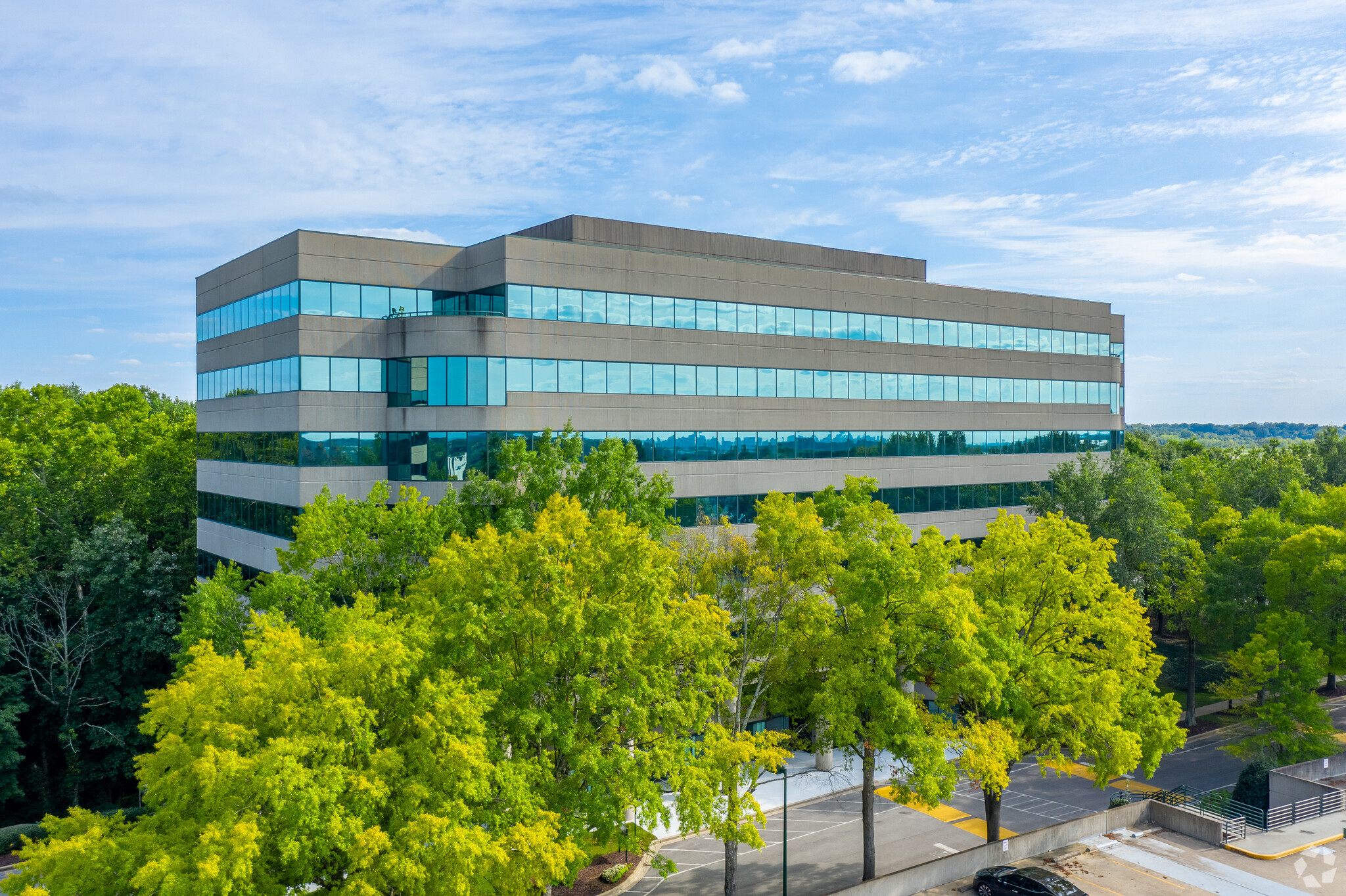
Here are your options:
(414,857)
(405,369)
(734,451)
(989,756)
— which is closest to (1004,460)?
(734,451)

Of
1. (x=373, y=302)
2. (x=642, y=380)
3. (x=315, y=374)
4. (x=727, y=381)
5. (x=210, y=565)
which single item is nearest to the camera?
(x=315, y=374)

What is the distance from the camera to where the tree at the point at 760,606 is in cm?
2827

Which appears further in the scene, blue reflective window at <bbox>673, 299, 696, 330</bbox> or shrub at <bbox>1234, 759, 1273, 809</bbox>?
blue reflective window at <bbox>673, 299, 696, 330</bbox>

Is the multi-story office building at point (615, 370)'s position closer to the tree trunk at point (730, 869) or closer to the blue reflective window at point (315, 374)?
the blue reflective window at point (315, 374)

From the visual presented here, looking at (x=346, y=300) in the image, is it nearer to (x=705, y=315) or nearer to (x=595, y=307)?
(x=595, y=307)

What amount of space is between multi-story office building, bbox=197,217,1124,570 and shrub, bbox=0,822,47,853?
566 inches

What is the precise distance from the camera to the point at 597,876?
3447 centimetres

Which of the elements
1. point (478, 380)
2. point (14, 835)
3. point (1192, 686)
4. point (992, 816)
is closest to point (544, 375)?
point (478, 380)

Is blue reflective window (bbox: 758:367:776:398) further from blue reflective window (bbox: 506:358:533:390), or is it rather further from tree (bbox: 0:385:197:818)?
tree (bbox: 0:385:197:818)

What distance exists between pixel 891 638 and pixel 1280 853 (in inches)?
769

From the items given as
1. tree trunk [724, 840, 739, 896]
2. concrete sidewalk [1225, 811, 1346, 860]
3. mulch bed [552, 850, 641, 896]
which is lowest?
mulch bed [552, 850, 641, 896]

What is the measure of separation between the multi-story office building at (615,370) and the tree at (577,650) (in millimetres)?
17254

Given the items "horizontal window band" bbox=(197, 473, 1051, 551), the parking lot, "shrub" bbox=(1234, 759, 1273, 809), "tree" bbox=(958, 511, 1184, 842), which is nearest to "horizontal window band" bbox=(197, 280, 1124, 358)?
"horizontal window band" bbox=(197, 473, 1051, 551)

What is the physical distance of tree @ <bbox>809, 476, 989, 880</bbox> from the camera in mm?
29516
